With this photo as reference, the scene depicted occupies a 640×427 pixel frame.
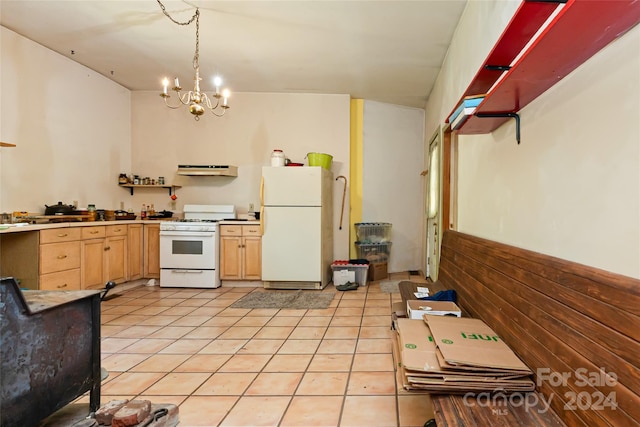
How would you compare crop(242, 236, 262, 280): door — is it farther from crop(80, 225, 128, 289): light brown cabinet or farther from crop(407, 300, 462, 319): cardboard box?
crop(407, 300, 462, 319): cardboard box

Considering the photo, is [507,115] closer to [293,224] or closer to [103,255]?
[293,224]

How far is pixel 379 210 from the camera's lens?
544 cm

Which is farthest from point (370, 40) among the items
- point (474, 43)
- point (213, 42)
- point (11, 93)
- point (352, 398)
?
point (11, 93)

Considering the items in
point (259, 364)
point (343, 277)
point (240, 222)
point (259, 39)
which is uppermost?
point (259, 39)

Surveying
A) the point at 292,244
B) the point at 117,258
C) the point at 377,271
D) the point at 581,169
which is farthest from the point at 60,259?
the point at 581,169

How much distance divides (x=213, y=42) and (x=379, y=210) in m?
3.42

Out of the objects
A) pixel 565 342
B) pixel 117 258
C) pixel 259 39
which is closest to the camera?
pixel 565 342

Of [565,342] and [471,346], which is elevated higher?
[565,342]

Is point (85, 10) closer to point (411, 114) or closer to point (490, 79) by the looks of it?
point (490, 79)

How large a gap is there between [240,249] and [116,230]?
1611mm

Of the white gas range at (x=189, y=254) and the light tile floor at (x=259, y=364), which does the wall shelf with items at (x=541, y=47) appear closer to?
the light tile floor at (x=259, y=364)

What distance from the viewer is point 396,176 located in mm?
5504

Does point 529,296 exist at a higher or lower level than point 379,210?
lower

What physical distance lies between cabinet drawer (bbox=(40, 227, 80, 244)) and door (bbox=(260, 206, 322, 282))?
82.8 inches
